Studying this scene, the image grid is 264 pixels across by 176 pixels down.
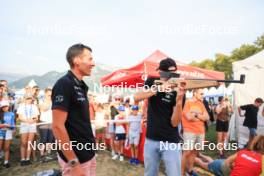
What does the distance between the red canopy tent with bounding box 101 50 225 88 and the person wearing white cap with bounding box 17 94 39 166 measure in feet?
9.98

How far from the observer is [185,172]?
5910 mm

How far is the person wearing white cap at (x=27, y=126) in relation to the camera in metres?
7.03

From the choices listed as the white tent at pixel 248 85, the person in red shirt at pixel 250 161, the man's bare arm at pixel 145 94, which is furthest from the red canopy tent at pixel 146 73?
the man's bare arm at pixel 145 94

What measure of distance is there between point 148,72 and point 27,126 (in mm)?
3618

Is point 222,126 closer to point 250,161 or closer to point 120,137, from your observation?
point 120,137

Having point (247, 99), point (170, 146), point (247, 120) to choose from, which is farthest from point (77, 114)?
point (247, 99)

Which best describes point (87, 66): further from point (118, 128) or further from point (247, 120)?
point (247, 120)

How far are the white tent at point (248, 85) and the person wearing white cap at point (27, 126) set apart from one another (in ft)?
23.1

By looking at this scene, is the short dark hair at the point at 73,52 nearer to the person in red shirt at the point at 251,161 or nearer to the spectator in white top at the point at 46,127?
the person in red shirt at the point at 251,161

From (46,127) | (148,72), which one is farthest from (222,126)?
(46,127)

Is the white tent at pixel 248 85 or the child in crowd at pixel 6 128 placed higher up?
the white tent at pixel 248 85

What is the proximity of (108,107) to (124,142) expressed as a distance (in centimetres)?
158

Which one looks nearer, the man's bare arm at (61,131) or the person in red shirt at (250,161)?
the man's bare arm at (61,131)

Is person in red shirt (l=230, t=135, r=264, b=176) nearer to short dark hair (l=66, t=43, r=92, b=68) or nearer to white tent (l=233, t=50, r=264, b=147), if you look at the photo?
short dark hair (l=66, t=43, r=92, b=68)
